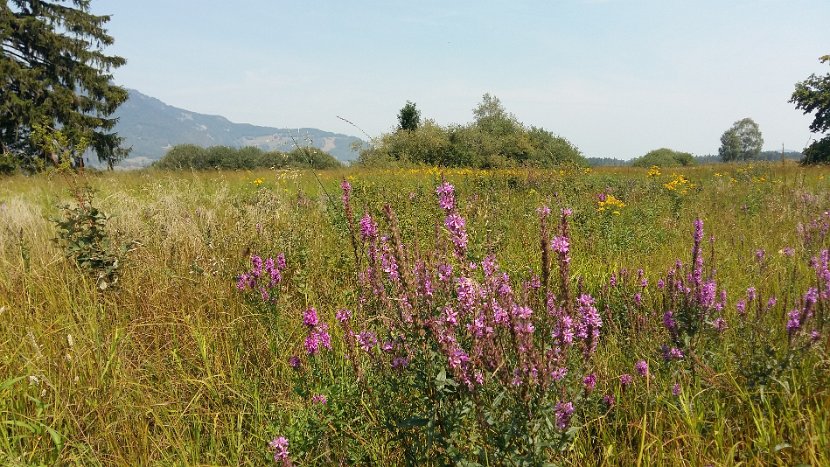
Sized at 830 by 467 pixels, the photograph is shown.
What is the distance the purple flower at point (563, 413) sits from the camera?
1.49 meters

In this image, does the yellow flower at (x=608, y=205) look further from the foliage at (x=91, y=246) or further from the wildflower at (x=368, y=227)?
the foliage at (x=91, y=246)

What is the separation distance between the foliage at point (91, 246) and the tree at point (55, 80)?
Answer: 76.3ft

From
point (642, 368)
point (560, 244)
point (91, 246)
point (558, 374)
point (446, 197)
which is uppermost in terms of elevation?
point (446, 197)

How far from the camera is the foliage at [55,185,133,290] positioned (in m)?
3.47

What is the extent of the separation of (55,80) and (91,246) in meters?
29.7

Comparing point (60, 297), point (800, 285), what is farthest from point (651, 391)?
point (60, 297)

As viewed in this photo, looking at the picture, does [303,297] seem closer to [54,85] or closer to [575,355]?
[575,355]

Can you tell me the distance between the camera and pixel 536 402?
4.97 feet

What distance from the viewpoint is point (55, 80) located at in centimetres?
2572

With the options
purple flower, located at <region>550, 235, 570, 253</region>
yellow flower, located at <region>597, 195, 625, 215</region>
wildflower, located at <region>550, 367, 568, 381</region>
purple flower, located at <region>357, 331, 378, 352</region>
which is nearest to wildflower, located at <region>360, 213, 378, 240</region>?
purple flower, located at <region>357, 331, 378, 352</region>

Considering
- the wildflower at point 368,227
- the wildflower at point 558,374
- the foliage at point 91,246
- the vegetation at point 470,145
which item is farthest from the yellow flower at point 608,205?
the vegetation at point 470,145

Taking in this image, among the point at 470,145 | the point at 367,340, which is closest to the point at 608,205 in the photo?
the point at 367,340

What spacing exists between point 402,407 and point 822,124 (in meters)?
38.4

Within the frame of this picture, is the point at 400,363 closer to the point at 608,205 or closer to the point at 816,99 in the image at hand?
the point at 608,205
